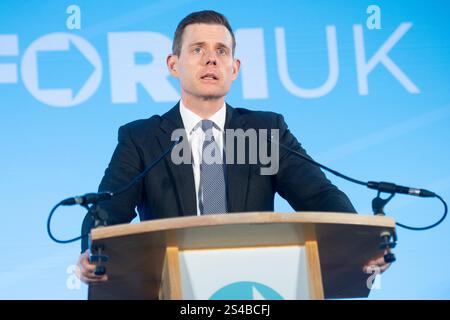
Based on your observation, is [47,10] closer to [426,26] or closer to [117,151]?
[117,151]

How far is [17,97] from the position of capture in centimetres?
353

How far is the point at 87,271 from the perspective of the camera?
1950 mm

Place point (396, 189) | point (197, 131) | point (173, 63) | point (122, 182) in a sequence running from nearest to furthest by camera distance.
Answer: point (396, 189) < point (122, 182) < point (197, 131) < point (173, 63)

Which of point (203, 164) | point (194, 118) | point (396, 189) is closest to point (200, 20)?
point (194, 118)

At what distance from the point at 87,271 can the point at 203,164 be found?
0.70 m

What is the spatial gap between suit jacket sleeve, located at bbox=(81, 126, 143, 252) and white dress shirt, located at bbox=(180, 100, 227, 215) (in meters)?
0.18

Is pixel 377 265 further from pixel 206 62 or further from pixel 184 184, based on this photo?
pixel 206 62

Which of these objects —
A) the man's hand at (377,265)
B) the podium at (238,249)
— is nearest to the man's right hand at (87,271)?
the podium at (238,249)

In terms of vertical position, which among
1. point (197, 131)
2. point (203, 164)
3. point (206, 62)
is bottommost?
point (203, 164)

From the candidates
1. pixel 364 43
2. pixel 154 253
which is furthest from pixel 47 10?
pixel 154 253

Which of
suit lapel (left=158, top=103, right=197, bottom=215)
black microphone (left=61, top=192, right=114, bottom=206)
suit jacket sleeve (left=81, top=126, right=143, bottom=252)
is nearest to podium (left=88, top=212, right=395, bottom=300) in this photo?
black microphone (left=61, top=192, right=114, bottom=206)

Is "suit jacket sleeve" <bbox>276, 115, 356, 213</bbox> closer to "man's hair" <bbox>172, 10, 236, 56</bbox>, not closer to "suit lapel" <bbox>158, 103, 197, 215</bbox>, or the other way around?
"suit lapel" <bbox>158, 103, 197, 215</bbox>

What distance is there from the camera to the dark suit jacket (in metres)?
2.47

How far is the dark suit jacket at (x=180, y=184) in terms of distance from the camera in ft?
8.12
